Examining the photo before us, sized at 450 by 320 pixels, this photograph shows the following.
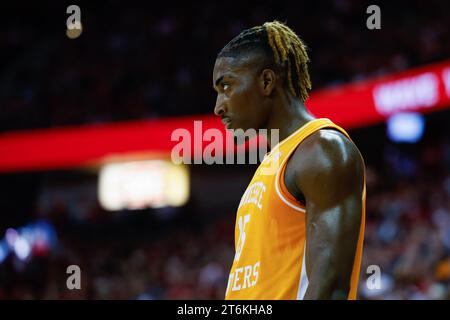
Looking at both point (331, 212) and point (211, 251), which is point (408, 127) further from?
point (331, 212)

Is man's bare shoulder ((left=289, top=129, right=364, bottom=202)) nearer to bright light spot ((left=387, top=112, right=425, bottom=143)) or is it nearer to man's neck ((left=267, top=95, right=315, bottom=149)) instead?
man's neck ((left=267, top=95, right=315, bottom=149))

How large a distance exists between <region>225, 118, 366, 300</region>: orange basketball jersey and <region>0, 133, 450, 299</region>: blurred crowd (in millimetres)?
5214

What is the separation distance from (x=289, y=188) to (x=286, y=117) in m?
0.34

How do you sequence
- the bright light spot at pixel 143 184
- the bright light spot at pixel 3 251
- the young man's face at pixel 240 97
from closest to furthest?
the young man's face at pixel 240 97 < the bright light spot at pixel 3 251 < the bright light spot at pixel 143 184

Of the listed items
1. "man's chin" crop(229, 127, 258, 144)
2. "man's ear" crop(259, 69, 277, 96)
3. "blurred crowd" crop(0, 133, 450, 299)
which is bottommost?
"blurred crowd" crop(0, 133, 450, 299)

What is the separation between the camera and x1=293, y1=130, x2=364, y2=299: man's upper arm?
223cm

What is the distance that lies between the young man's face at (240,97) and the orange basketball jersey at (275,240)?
14 centimetres

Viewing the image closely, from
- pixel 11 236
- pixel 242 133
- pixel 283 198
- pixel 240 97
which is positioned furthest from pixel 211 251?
pixel 283 198

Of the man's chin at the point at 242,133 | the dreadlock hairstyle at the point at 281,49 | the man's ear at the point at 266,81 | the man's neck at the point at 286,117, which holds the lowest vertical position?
the man's chin at the point at 242,133

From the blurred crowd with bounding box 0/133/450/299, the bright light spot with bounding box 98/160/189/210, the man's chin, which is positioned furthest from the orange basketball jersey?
the bright light spot with bounding box 98/160/189/210

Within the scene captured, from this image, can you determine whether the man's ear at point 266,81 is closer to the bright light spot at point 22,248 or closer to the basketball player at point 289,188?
the basketball player at point 289,188

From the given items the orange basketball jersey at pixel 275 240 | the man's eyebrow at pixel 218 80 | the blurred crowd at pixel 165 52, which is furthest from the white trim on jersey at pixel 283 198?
the blurred crowd at pixel 165 52

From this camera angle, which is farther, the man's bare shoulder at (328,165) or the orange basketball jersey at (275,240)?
the orange basketball jersey at (275,240)

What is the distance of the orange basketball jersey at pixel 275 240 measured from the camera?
248cm
